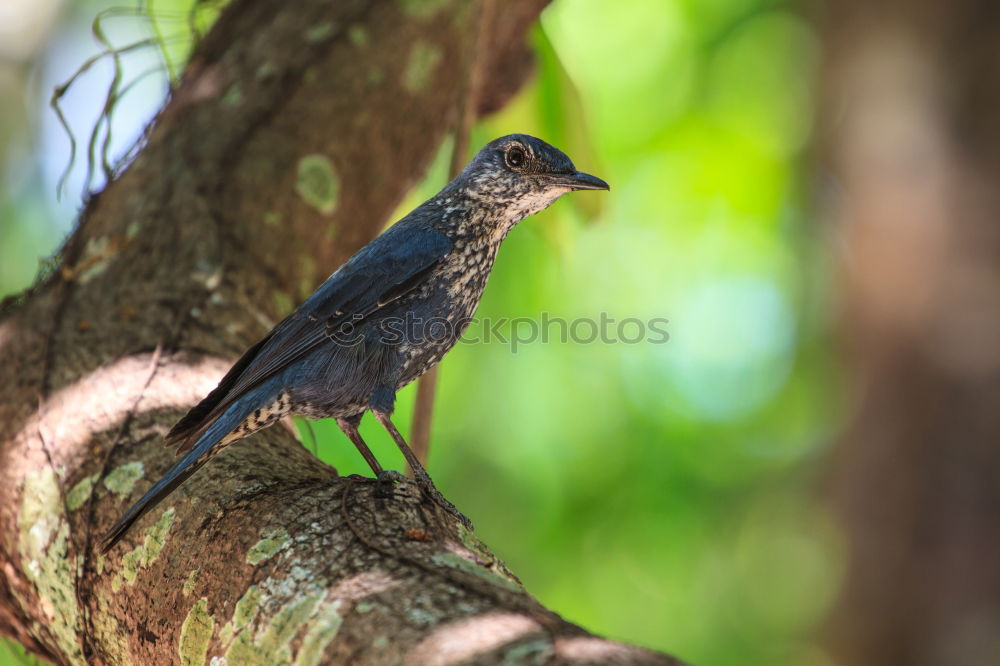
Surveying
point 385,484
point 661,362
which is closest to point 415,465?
point 385,484

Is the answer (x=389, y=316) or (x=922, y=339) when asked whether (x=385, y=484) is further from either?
(x=922, y=339)

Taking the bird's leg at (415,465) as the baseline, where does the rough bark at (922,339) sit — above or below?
below

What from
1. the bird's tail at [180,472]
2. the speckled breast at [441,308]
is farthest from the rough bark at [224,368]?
the speckled breast at [441,308]

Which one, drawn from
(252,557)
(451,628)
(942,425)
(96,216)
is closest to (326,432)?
(96,216)

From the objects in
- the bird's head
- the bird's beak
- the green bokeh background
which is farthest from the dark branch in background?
the green bokeh background

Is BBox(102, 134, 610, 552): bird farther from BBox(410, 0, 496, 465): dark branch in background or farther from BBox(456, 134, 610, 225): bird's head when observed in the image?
BBox(410, 0, 496, 465): dark branch in background

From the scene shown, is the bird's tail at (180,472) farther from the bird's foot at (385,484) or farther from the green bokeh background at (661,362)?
the green bokeh background at (661,362)

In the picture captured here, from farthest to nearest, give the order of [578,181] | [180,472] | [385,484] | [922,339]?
1. [922,339]
2. [578,181]
3. [180,472]
4. [385,484]
